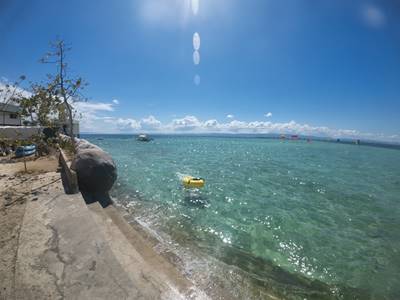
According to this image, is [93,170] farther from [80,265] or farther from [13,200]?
[80,265]

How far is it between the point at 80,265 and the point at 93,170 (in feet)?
19.6

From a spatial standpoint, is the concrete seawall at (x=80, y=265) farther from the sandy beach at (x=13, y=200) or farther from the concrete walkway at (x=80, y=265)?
the sandy beach at (x=13, y=200)

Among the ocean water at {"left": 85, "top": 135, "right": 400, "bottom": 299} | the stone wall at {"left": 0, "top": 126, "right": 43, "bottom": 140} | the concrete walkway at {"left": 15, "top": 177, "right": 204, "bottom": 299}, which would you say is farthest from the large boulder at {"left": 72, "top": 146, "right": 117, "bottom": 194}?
the stone wall at {"left": 0, "top": 126, "right": 43, "bottom": 140}

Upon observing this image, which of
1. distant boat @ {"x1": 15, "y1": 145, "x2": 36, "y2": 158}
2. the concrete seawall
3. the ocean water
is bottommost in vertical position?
the ocean water

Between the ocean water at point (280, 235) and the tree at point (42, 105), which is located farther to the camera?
the tree at point (42, 105)

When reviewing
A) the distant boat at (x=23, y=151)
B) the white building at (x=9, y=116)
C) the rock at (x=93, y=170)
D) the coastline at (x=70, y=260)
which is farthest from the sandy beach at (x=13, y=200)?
the white building at (x=9, y=116)

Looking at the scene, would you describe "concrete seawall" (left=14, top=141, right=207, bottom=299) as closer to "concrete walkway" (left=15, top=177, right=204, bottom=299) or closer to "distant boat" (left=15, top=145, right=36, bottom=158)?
"concrete walkway" (left=15, top=177, right=204, bottom=299)

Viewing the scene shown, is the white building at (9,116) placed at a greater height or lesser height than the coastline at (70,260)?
greater

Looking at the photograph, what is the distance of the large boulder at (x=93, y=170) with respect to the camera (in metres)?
9.02

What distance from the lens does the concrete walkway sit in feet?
11.1

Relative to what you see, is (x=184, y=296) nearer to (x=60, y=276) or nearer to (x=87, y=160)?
(x=60, y=276)

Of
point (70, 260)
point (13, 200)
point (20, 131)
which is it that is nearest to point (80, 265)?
point (70, 260)

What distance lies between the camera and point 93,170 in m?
9.14

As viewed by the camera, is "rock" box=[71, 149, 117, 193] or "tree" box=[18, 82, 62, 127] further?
"tree" box=[18, 82, 62, 127]
